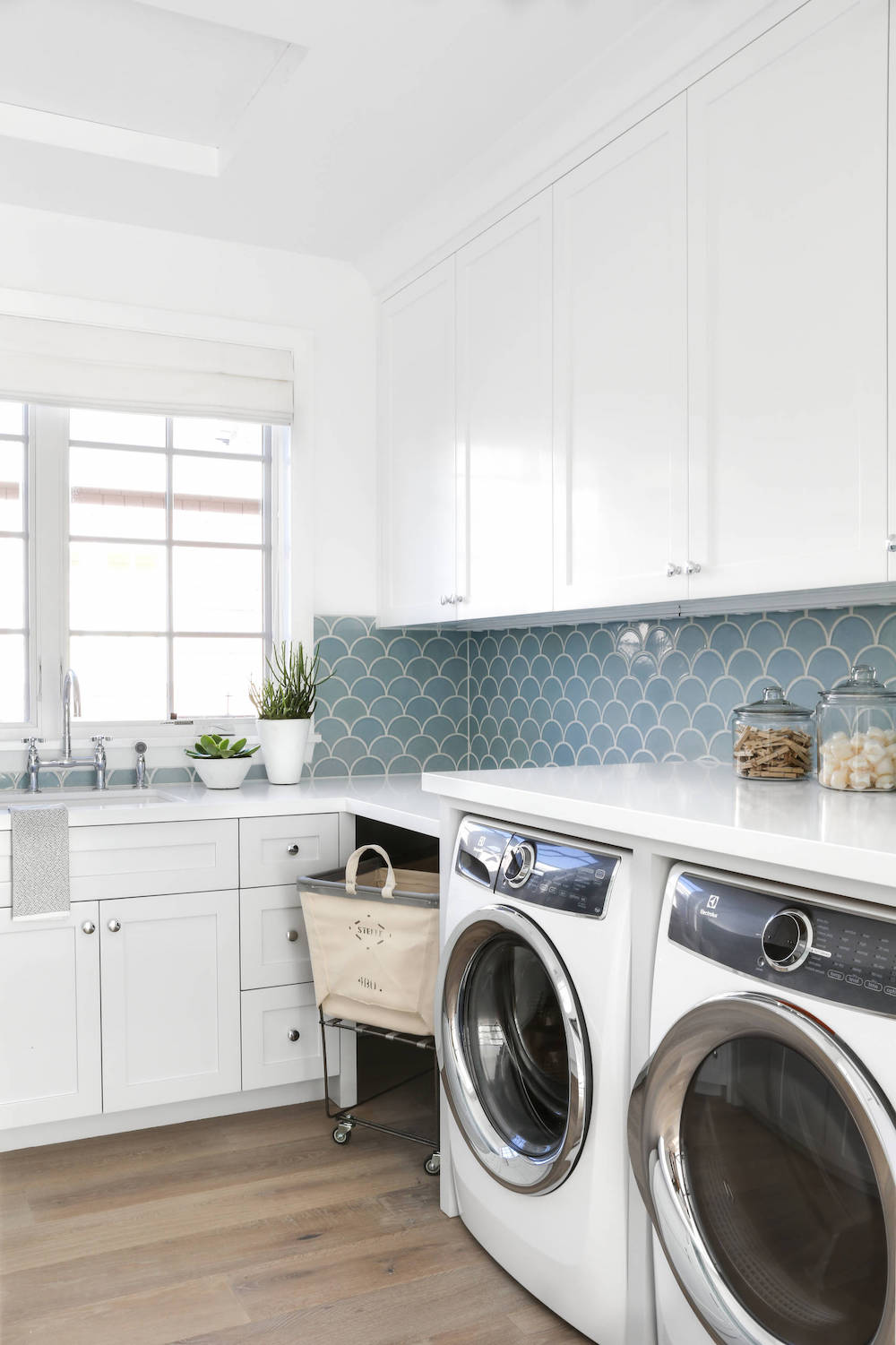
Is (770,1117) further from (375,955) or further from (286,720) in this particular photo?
(286,720)

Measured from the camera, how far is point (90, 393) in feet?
10.1

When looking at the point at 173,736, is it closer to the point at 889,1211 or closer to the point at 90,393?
the point at 90,393

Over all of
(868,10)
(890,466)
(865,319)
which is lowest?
(890,466)

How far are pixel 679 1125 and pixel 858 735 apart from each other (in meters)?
0.74

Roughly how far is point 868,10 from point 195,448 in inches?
90.1

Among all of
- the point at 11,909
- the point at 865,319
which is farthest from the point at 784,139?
the point at 11,909

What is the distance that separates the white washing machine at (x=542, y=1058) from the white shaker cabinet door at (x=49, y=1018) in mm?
986

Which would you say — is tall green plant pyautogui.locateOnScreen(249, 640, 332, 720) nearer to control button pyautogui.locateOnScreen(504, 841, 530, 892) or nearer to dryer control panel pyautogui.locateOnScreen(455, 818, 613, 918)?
dryer control panel pyautogui.locateOnScreen(455, 818, 613, 918)

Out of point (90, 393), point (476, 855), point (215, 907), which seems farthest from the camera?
point (90, 393)

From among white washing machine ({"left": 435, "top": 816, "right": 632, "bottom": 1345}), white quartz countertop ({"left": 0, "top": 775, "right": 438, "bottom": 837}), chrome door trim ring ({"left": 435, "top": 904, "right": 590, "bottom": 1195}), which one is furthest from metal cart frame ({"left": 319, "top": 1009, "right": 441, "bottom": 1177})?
white quartz countertop ({"left": 0, "top": 775, "right": 438, "bottom": 837})

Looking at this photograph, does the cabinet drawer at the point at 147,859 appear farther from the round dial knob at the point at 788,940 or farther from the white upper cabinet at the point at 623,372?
the round dial knob at the point at 788,940

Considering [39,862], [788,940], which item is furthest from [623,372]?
[39,862]

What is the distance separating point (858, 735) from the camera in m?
1.79

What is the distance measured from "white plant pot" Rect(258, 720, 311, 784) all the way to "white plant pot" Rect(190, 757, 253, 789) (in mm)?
106
